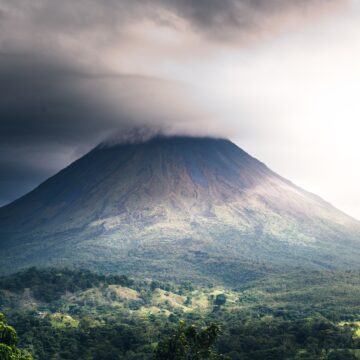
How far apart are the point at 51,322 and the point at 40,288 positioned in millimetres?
35709

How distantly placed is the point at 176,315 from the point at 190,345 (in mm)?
75671

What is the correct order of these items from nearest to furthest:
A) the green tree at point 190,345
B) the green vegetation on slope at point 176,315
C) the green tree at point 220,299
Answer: the green tree at point 190,345 < the green vegetation on slope at point 176,315 < the green tree at point 220,299

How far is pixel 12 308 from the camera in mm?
135000

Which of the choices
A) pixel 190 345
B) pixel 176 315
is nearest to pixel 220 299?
pixel 176 315

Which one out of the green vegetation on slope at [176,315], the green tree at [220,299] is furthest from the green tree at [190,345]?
the green tree at [220,299]

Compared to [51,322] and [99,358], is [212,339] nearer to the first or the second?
[99,358]

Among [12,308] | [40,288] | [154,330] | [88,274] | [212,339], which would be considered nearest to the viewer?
[212,339]

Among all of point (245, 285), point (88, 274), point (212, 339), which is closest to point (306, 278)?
point (245, 285)

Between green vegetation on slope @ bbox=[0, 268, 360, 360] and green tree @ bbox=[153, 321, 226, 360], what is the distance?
17 centimetres

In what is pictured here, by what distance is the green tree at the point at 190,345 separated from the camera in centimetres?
5025

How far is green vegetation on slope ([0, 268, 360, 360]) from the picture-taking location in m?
85.9

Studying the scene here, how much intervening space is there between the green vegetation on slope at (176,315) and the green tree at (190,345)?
0.17 metres

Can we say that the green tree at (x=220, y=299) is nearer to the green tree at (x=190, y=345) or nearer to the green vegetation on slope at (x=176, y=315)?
the green vegetation on slope at (x=176, y=315)

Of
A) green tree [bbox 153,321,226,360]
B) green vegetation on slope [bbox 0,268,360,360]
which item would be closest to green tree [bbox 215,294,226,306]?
green vegetation on slope [bbox 0,268,360,360]
